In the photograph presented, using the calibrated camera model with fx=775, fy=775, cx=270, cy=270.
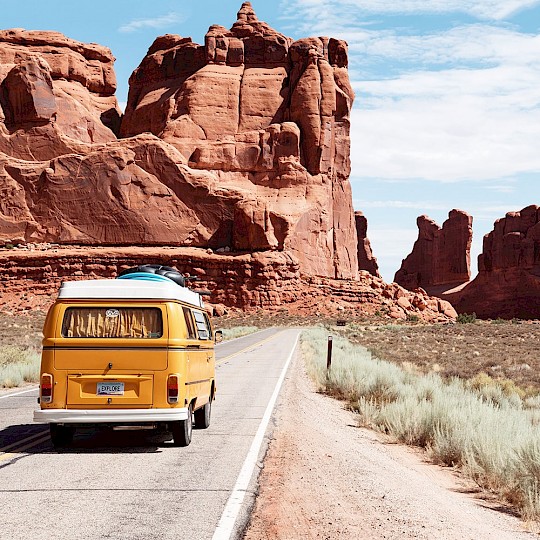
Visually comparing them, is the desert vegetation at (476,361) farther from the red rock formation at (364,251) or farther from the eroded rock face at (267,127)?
the red rock formation at (364,251)

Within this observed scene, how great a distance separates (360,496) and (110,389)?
3.98m

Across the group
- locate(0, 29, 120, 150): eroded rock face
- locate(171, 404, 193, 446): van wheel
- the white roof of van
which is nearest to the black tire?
locate(171, 404, 193, 446): van wheel

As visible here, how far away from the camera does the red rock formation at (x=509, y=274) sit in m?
129

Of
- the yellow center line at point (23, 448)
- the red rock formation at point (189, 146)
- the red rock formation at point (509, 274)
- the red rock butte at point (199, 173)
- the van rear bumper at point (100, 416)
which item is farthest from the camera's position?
the red rock formation at point (509, 274)

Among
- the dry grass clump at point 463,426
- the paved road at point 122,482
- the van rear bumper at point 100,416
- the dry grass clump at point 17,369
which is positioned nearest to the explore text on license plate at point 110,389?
the van rear bumper at point 100,416

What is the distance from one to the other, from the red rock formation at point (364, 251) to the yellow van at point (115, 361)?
448 feet

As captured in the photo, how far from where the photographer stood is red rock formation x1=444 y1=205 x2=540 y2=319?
12934 cm

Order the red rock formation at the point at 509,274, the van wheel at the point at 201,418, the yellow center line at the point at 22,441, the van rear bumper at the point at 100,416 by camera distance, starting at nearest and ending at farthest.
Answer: the van rear bumper at the point at 100,416, the yellow center line at the point at 22,441, the van wheel at the point at 201,418, the red rock formation at the point at 509,274

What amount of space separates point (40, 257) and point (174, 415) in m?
74.5

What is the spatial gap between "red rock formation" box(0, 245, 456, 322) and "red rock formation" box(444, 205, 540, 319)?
4500 cm

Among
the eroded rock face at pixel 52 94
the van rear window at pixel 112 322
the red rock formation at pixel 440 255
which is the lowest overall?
the van rear window at pixel 112 322

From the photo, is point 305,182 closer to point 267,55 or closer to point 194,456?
point 267,55

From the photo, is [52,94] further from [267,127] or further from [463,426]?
[463,426]

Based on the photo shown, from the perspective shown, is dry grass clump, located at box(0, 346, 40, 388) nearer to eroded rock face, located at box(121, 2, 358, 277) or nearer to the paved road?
the paved road
